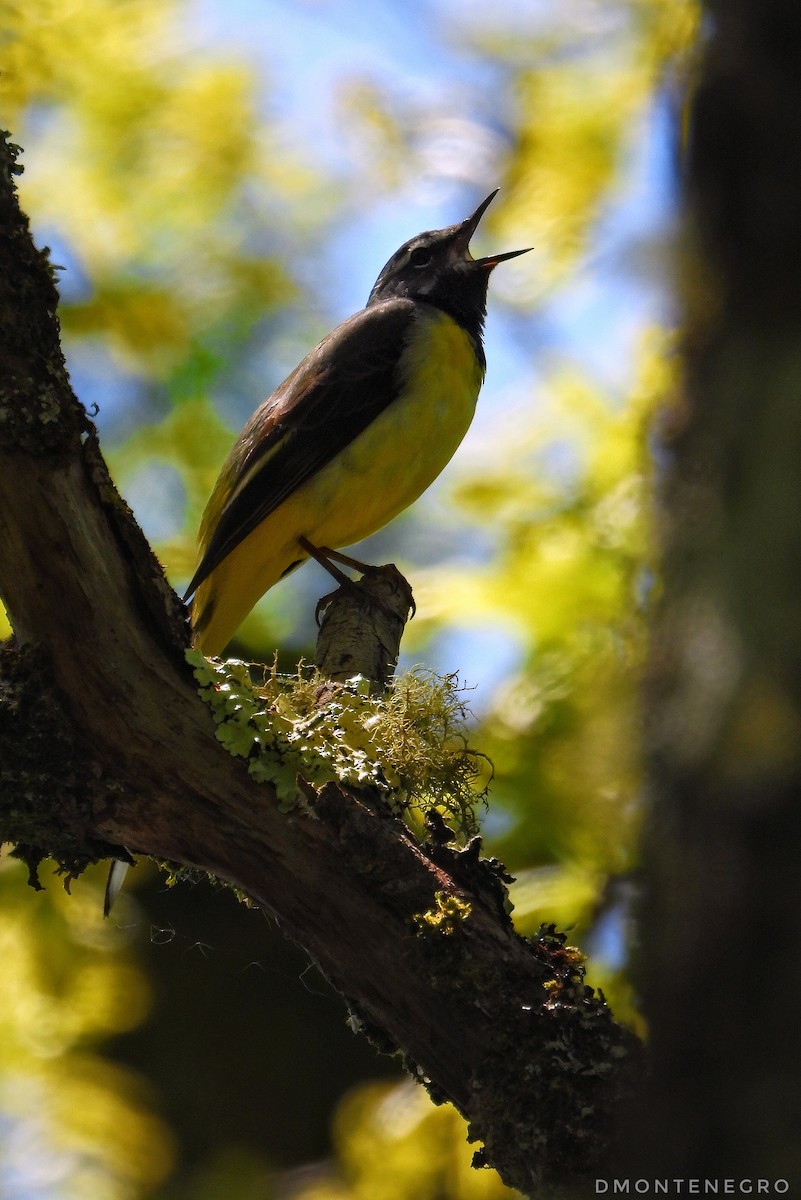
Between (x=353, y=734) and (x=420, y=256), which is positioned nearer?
(x=353, y=734)

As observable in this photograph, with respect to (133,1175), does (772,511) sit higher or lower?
lower

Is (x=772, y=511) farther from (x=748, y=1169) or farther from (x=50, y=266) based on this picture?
(x=50, y=266)

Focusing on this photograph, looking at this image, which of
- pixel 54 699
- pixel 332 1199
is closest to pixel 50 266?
pixel 54 699

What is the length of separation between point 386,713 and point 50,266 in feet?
4.62

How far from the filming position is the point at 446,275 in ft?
22.5

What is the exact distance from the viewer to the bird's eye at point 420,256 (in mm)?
7059

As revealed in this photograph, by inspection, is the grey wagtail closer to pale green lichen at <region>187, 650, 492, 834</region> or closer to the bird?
the bird

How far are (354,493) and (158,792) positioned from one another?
2.82 meters

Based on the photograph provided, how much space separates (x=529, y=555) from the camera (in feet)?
14.7

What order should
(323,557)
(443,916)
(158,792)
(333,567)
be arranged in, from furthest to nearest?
1. (323,557)
2. (333,567)
3. (158,792)
4. (443,916)

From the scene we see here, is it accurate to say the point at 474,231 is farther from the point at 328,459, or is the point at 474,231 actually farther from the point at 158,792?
the point at 158,792

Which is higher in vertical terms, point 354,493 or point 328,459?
point 328,459

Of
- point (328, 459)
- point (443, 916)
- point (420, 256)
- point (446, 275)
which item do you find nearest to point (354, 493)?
point (328, 459)

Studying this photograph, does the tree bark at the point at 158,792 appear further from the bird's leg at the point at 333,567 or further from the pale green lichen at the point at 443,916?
the bird's leg at the point at 333,567
